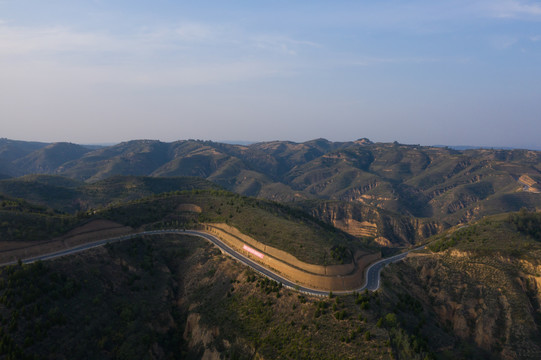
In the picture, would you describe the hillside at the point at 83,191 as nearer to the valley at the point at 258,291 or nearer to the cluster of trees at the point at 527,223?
the valley at the point at 258,291

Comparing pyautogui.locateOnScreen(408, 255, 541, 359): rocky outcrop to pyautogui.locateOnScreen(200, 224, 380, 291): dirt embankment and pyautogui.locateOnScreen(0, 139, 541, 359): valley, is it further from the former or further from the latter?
pyautogui.locateOnScreen(200, 224, 380, 291): dirt embankment

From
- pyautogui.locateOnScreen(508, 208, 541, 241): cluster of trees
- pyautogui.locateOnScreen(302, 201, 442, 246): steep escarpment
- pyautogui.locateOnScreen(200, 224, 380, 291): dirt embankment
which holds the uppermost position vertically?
pyautogui.locateOnScreen(508, 208, 541, 241): cluster of trees

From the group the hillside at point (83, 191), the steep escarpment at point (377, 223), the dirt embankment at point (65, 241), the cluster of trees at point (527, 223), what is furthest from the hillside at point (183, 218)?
the steep escarpment at point (377, 223)

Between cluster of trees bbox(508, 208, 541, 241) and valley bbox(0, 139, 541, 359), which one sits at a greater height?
cluster of trees bbox(508, 208, 541, 241)

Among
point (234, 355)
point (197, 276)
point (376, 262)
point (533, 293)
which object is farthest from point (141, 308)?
point (533, 293)

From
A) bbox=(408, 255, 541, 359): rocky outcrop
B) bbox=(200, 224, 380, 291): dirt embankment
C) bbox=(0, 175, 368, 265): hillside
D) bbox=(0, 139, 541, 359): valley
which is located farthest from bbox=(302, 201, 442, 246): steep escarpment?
bbox=(200, 224, 380, 291): dirt embankment

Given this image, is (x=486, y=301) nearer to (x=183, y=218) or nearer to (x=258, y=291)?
(x=258, y=291)
